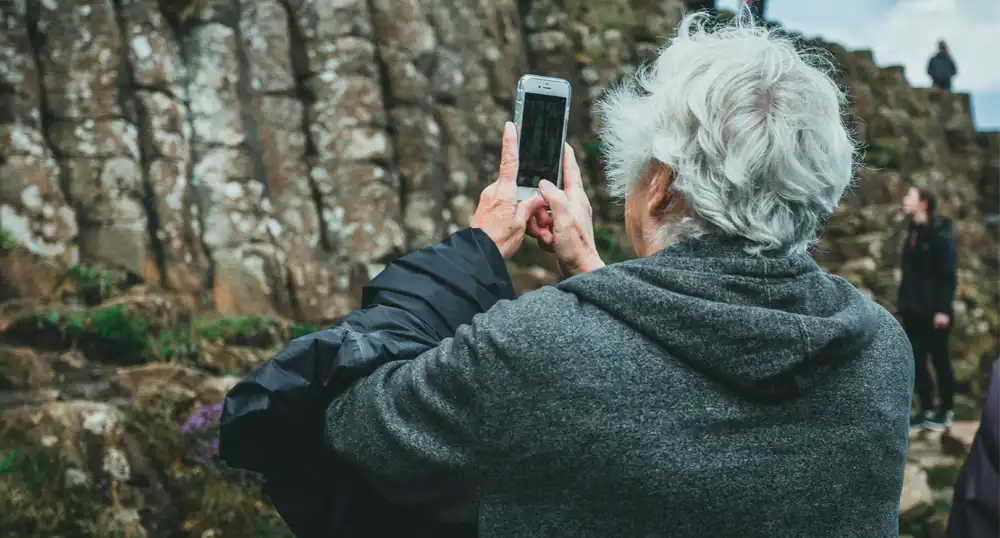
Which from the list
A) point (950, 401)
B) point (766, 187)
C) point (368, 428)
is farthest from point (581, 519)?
point (950, 401)

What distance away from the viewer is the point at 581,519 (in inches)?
66.3

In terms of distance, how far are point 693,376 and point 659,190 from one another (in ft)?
1.27

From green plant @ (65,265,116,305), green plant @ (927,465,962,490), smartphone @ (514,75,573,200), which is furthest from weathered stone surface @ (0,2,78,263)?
green plant @ (927,465,962,490)

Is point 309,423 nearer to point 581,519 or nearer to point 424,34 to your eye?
point 581,519

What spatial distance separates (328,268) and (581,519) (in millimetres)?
7790

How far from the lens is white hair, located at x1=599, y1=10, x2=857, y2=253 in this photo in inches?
69.8

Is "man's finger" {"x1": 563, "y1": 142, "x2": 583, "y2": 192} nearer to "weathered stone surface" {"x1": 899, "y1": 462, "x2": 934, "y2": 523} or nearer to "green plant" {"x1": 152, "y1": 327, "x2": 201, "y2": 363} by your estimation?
"green plant" {"x1": 152, "y1": 327, "x2": 201, "y2": 363}

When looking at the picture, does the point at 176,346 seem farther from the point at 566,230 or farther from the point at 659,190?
the point at 659,190

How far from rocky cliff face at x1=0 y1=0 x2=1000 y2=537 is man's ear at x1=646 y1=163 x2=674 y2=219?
4293 millimetres

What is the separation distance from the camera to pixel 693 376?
5.51 feet

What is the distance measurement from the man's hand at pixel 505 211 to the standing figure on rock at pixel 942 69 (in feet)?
84.6

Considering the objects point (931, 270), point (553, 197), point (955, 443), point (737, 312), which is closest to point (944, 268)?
point (931, 270)

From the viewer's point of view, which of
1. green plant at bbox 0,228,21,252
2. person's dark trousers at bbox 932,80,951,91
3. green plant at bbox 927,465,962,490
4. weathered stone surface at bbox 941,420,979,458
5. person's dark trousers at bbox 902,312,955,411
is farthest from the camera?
person's dark trousers at bbox 932,80,951,91

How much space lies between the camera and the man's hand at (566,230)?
2250 mm
